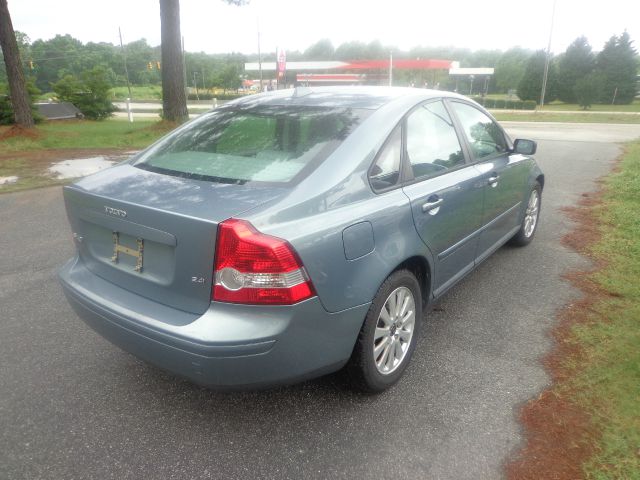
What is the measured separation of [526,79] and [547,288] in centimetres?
5501

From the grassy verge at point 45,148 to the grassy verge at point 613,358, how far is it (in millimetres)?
8103

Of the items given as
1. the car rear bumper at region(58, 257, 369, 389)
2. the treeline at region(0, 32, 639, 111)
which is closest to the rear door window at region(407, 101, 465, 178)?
the car rear bumper at region(58, 257, 369, 389)

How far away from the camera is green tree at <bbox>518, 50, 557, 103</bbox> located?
51044 millimetres

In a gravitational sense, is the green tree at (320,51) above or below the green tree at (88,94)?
above

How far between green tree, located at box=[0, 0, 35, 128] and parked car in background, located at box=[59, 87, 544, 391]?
14134 millimetres

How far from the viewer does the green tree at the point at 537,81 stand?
5104 centimetres

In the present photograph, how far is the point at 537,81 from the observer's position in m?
51.3

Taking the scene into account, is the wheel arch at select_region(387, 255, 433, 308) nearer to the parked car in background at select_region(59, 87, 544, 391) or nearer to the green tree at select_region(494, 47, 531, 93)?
the parked car in background at select_region(59, 87, 544, 391)

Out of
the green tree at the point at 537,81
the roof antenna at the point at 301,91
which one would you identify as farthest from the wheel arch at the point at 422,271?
the green tree at the point at 537,81

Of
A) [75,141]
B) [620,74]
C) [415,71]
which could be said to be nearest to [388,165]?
[75,141]

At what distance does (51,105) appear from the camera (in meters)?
23.8

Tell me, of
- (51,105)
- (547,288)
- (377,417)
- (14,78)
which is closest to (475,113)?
(547,288)

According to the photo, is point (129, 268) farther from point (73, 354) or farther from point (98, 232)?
point (73, 354)

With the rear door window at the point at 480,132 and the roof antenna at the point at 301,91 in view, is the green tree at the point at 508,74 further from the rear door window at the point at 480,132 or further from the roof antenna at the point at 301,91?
the roof antenna at the point at 301,91
